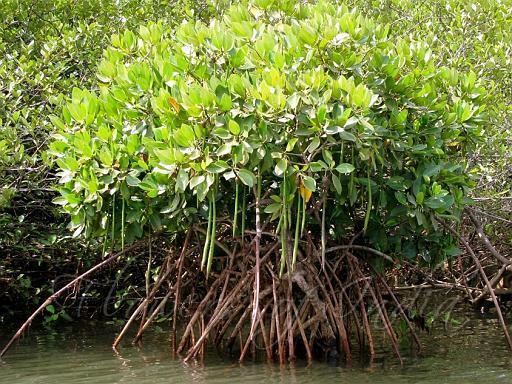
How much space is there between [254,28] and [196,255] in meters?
2.03

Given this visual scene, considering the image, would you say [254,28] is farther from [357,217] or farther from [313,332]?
[313,332]

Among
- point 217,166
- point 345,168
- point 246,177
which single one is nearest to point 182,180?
point 217,166

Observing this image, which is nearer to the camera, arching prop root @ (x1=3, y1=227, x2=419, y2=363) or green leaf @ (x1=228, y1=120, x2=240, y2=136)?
green leaf @ (x1=228, y1=120, x2=240, y2=136)

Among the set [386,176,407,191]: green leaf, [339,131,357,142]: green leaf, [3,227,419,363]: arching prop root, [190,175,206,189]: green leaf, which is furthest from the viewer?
[3,227,419,363]: arching prop root

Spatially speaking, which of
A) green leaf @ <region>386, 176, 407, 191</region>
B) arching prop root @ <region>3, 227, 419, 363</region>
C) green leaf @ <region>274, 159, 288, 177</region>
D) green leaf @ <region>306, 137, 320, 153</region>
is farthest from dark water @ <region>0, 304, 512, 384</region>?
green leaf @ <region>306, 137, 320, 153</region>

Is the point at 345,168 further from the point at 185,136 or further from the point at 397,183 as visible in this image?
the point at 185,136

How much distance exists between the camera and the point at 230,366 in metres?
6.72

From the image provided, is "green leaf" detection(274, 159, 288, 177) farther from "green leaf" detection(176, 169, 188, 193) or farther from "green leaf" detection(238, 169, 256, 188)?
"green leaf" detection(176, 169, 188, 193)

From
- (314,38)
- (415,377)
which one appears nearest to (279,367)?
(415,377)

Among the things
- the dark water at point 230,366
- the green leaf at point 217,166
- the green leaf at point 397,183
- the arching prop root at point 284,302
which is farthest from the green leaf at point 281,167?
the dark water at point 230,366

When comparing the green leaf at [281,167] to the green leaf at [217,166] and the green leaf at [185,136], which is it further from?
the green leaf at [185,136]

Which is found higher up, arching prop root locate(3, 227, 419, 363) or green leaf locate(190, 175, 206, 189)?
green leaf locate(190, 175, 206, 189)

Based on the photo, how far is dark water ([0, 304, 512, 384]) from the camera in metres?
6.27

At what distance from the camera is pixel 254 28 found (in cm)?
672
